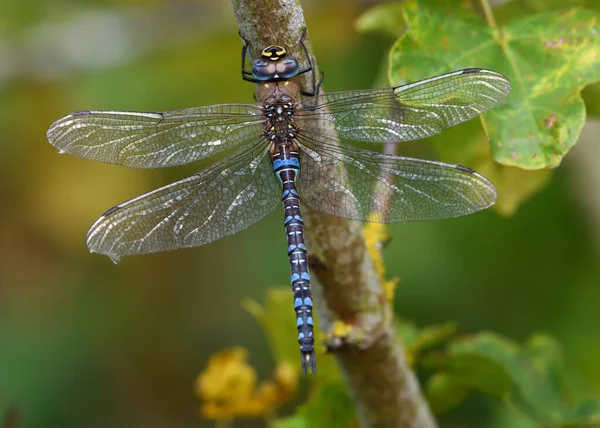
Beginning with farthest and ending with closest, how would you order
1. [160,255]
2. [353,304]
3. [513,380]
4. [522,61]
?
[160,255], [513,380], [522,61], [353,304]

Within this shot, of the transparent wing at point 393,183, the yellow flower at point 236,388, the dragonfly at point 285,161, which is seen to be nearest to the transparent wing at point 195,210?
the dragonfly at point 285,161

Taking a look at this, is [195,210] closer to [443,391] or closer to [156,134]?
[156,134]

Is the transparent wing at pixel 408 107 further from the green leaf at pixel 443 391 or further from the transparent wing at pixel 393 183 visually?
the green leaf at pixel 443 391

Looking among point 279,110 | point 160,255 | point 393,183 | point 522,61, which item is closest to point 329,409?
point 393,183

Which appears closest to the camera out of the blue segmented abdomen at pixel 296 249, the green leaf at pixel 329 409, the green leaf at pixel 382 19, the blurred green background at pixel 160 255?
the blue segmented abdomen at pixel 296 249

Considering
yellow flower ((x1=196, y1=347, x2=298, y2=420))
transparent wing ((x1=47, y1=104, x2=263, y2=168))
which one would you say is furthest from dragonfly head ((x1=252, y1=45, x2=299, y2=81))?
yellow flower ((x1=196, y1=347, x2=298, y2=420))

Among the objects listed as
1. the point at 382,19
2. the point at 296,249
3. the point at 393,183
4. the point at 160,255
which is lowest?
the point at 296,249

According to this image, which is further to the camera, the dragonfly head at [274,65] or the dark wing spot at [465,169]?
the dark wing spot at [465,169]
